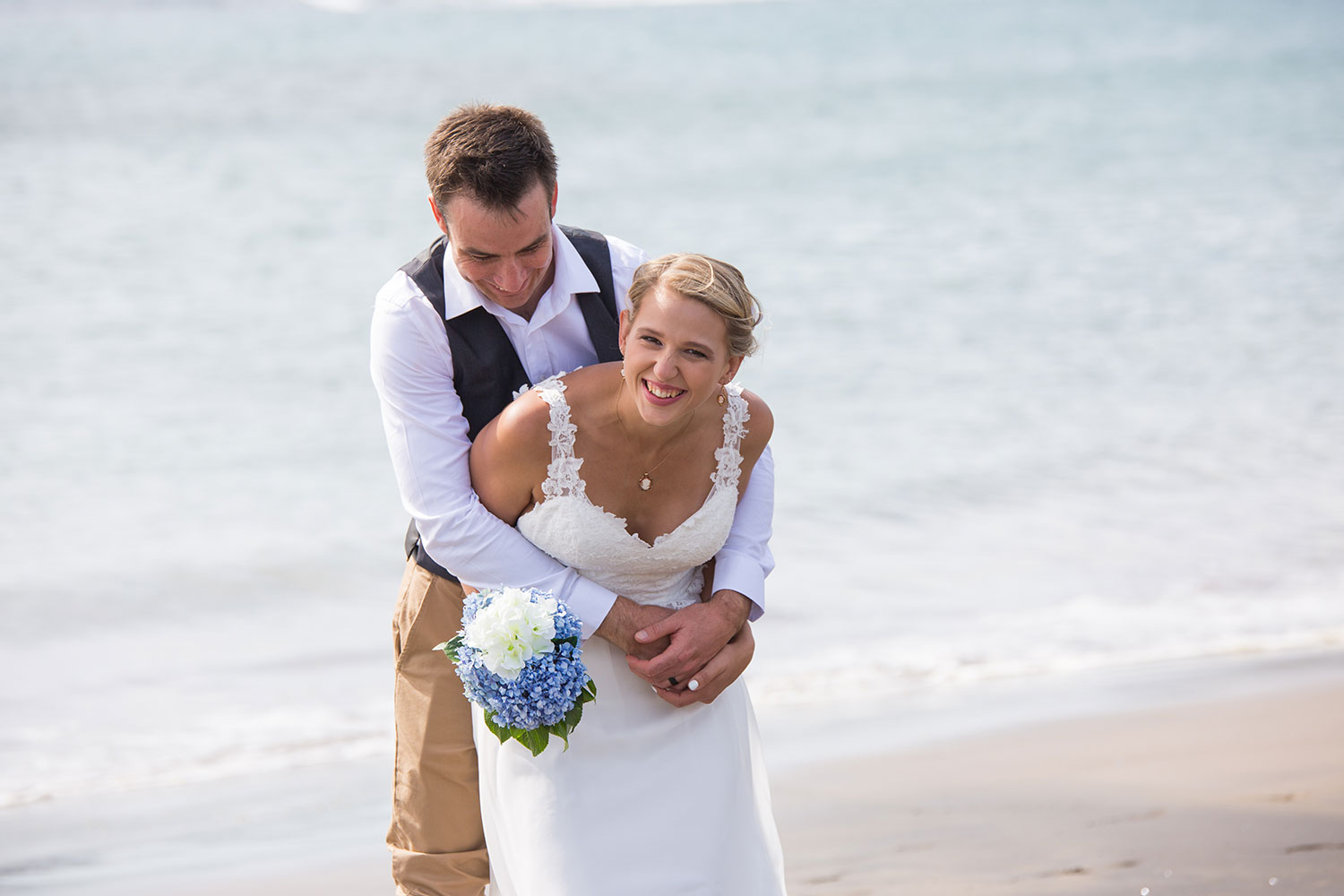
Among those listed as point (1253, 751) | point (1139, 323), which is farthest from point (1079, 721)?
point (1139, 323)

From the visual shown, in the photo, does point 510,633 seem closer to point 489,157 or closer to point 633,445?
point 633,445

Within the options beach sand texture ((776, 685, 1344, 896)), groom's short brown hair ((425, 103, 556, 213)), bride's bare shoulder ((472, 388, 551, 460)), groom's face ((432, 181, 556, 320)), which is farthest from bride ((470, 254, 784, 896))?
beach sand texture ((776, 685, 1344, 896))

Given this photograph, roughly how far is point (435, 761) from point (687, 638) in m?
→ 0.72

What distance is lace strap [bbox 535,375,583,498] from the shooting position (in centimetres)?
304

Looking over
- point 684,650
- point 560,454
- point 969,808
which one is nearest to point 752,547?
point 684,650

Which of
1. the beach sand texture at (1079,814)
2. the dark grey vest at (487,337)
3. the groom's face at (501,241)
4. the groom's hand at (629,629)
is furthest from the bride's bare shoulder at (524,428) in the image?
the beach sand texture at (1079,814)

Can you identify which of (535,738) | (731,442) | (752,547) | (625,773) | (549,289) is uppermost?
(549,289)

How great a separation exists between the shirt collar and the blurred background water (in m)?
2.95

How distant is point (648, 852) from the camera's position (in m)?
3.04

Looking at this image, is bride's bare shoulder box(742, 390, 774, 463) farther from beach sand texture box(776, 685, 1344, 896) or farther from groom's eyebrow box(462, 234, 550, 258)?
beach sand texture box(776, 685, 1344, 896)

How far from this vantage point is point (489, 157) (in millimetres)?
2887

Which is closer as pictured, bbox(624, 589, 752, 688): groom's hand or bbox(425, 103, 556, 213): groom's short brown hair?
bbox(425, 103, 556, 213): groom's short brown hair

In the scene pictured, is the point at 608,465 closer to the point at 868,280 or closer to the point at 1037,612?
the point at 1037,612

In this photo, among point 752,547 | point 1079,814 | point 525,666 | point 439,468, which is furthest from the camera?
point 1079,814
